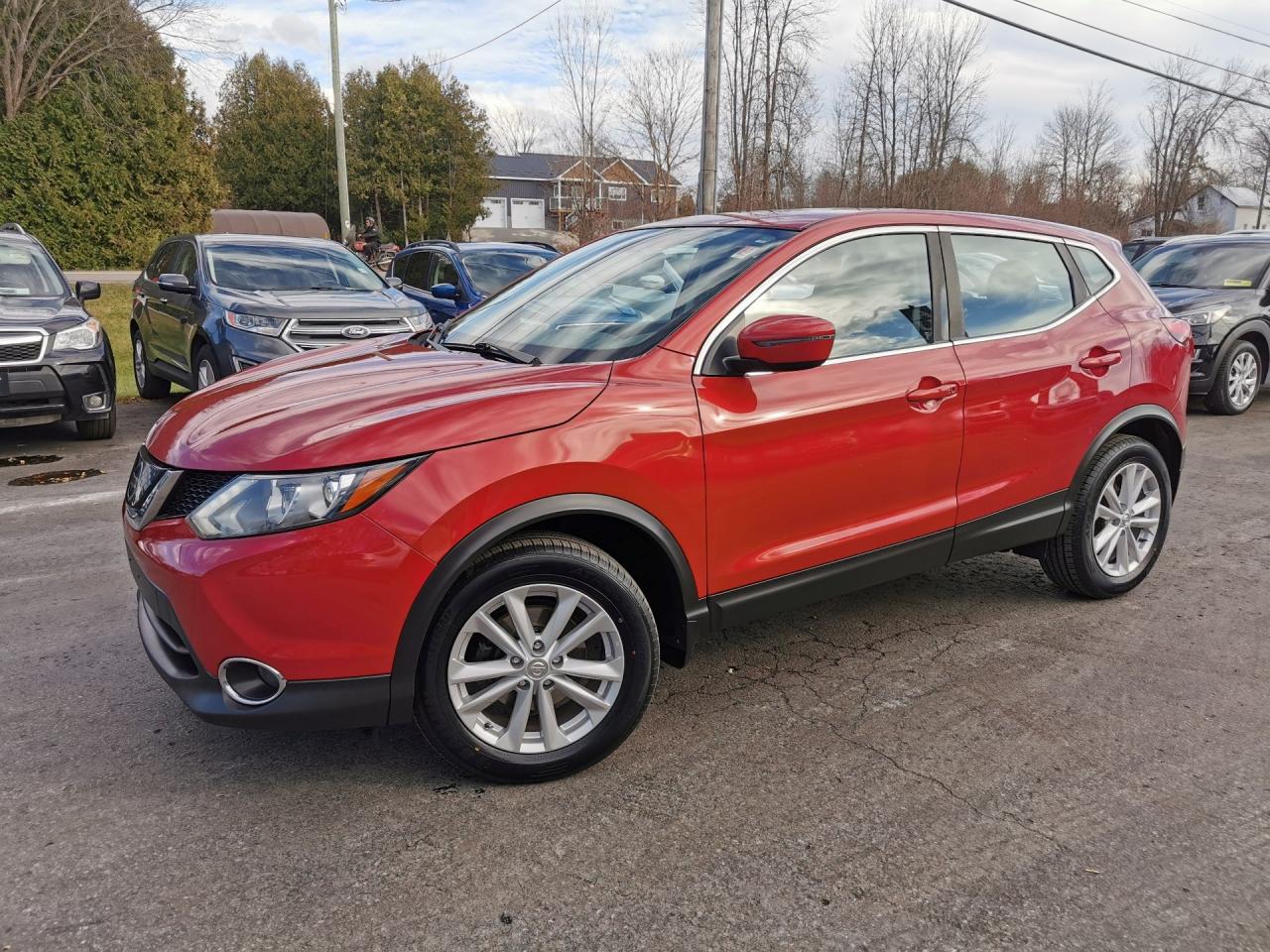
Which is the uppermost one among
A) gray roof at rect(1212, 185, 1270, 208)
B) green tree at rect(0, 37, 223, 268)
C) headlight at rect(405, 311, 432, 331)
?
gray roof at rect(1212, 185, 1270, 208)

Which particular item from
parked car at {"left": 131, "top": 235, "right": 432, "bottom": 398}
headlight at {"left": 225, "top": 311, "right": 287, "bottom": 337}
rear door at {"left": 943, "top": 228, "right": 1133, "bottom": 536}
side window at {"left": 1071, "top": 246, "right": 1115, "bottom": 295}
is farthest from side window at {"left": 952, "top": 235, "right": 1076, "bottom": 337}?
headlight at {"left": 225, "top": 311, "right": 287, "bottom": 337}

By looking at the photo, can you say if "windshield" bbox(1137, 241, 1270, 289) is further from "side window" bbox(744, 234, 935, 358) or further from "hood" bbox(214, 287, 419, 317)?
"side window" bbox(744, 234, 935, 358)

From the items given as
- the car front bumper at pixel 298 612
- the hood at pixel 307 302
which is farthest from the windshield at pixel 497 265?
the car front bumper at pixel 298 612

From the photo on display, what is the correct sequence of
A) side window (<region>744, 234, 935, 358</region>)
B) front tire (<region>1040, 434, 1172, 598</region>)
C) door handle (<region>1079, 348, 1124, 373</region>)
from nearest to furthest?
1. side window (<region>744, 234, 935, 358</region>)
2. door handle (<region>1079, 348, 1124, 373</region>)
3. front tire (<region>1040, 434, 1172, 598</region>)

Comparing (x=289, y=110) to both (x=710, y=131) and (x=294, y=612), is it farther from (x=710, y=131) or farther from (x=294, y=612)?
(x=294, y=612)

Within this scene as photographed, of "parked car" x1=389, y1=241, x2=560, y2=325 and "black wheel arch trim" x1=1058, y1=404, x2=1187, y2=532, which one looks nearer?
"black wheel arch trim" x1=1058, y1=404, x2=1187, y2=532

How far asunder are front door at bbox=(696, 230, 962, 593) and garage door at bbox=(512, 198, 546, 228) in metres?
75.4

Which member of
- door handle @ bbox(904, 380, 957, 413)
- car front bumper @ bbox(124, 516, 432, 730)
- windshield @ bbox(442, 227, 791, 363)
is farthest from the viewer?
door handle @ bbox(904, 380, 957, 413)

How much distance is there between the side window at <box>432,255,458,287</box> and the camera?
11.0 metres

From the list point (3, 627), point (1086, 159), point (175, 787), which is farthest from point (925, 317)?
Answer: point (1086, 159)

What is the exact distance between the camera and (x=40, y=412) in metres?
7.46

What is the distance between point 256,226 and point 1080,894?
115ft

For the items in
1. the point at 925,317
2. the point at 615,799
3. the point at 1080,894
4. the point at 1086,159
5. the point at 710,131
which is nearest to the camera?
the point at 1080,894

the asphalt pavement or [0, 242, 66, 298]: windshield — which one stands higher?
[0, 242, 66, 298]: windshield
